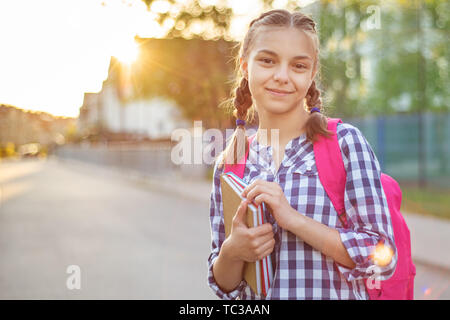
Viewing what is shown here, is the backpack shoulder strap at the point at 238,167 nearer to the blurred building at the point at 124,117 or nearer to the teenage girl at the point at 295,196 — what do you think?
the teenage girl at the point at 295,196

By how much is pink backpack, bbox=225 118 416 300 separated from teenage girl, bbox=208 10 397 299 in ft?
0.07

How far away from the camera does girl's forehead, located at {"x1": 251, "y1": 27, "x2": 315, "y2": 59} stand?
4.89 ft

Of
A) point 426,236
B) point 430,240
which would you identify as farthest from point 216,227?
point 426,236

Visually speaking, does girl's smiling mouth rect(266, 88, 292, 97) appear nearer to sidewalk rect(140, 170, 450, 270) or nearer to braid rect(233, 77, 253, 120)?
braid rect(233, 77, 253, 120)

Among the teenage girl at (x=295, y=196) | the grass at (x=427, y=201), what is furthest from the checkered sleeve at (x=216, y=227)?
the grass at (x=427, y=201)

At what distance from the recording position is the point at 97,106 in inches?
2694

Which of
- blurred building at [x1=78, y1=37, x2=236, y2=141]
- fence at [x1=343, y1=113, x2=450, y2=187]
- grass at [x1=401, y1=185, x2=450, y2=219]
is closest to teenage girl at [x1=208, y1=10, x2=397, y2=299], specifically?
grass at [x1=401, y1=185, x2=450, y2=219]

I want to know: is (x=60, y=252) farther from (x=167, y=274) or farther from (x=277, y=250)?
(x=277, y=250)

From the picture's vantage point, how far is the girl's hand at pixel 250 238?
1331mm

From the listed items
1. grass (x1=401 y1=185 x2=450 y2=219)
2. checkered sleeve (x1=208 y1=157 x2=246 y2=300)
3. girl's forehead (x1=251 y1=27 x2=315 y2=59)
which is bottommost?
grass (x1=401 y1=185 x2=450 y2=219)

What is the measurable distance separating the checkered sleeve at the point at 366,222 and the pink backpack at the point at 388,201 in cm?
4
